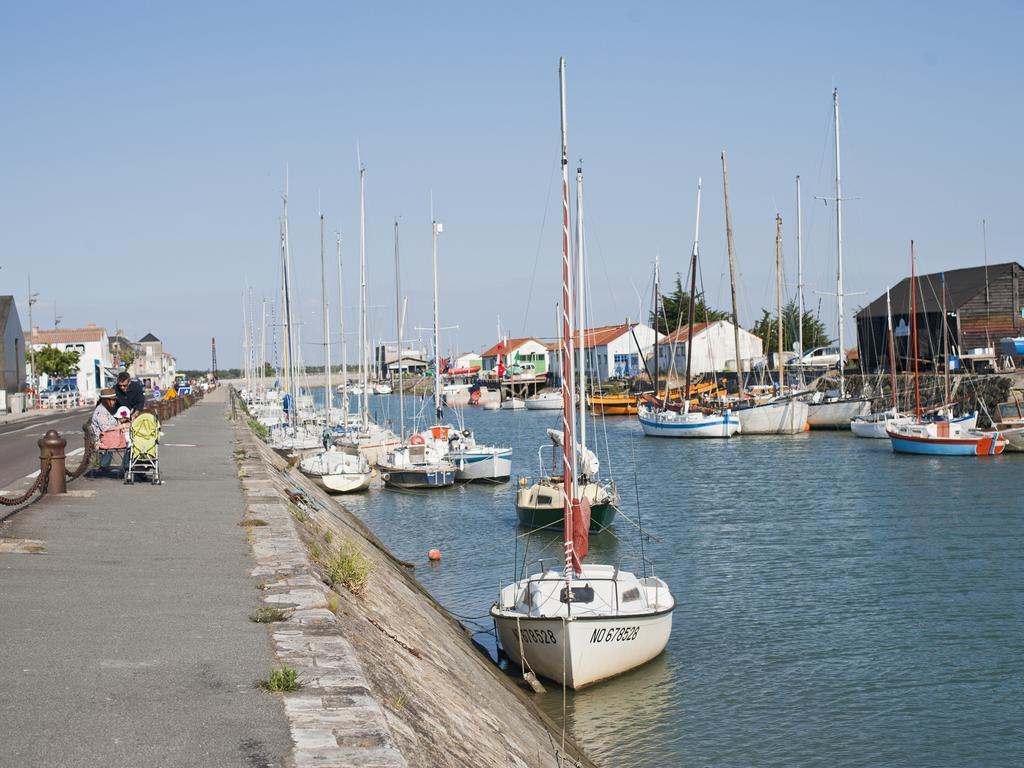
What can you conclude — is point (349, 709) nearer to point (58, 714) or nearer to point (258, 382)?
point (58, 714)

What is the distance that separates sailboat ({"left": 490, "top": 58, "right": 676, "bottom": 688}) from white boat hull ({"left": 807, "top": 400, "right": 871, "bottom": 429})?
2037 inches

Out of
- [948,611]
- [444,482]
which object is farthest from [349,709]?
[444,482]

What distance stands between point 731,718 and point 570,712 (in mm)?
2279

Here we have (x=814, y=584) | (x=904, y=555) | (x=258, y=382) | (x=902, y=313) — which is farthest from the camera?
(x=258, y=382)

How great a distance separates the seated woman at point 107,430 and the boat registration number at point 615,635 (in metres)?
9.88

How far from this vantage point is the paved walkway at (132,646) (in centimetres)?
635

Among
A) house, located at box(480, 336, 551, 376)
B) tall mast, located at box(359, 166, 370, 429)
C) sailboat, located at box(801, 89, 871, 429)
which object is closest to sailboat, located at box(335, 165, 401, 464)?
tall mast, located at box(359, 166, 370, 429)

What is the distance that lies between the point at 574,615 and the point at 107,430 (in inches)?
385

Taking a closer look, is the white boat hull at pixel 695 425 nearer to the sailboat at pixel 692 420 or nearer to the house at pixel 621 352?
the sailboat at pixel 692 420

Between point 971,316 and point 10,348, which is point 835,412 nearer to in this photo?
point 971,316

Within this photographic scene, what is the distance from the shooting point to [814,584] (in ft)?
76.1

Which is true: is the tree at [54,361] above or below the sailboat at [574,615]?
above

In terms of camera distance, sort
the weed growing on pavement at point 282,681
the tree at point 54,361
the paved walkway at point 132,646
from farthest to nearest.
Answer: the tree at point 54,361 < the weed growing on pavement at point 282,681 < the paved walkway at point 132,646

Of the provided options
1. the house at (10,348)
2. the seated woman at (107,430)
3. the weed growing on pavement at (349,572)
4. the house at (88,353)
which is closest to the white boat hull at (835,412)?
the seated woman at (107,430)
